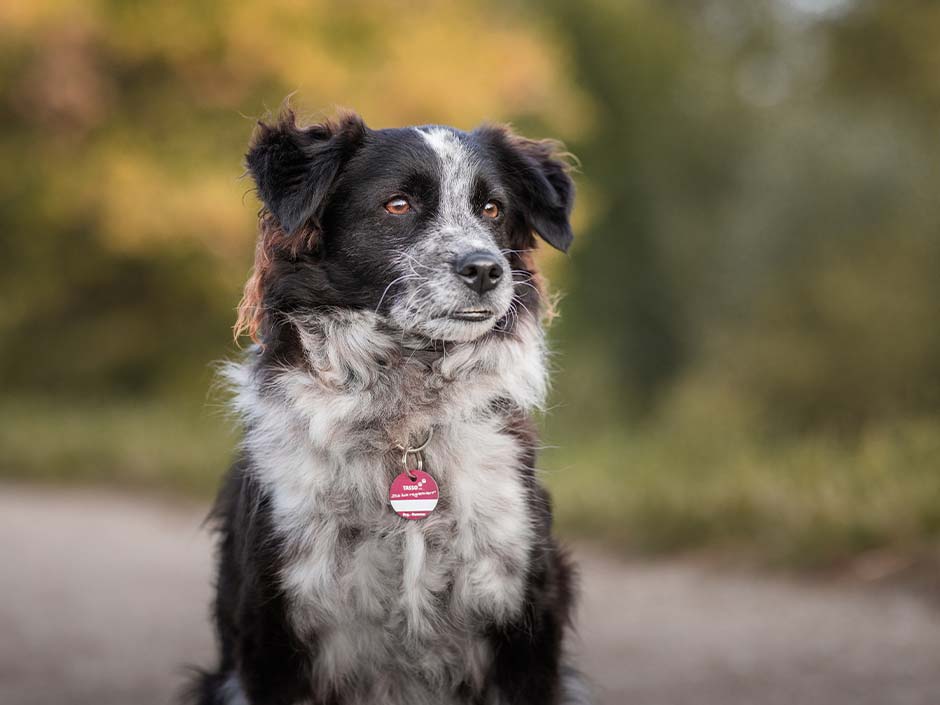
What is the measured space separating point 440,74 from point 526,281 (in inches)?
354

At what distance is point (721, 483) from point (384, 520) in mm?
5038

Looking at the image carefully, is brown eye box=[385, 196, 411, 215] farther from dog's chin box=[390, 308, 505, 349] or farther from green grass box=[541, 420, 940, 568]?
green grass box=[541, 420, 940, 568]

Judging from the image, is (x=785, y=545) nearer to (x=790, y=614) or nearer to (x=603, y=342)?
(x=790, y=614)

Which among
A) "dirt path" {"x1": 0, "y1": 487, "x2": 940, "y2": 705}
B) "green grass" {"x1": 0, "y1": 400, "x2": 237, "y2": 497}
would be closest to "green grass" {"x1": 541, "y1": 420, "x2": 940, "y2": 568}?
"dirt path" {"x1": 0, "y1": 487, "x2": 940, "y2": 705}

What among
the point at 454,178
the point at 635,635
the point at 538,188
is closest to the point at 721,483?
the point at 635,635

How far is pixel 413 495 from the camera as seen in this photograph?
3.41 meters

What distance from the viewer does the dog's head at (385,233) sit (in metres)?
3.60

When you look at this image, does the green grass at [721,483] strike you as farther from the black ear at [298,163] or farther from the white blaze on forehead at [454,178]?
the white blaze on forehead at [454,178]

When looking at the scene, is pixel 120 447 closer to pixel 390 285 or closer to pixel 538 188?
pixel 538 188

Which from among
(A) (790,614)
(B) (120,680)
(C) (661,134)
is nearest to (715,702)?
(A) (790,614)

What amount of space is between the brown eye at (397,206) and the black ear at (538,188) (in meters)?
0.48

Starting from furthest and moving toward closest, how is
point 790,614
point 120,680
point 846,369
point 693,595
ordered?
point 846,369, point 693,595, point 790,614, point 120,680

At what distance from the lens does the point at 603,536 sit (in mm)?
8180

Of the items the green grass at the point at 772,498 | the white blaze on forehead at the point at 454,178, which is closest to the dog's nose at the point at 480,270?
the white blaze on forehead at the point at 454,178
